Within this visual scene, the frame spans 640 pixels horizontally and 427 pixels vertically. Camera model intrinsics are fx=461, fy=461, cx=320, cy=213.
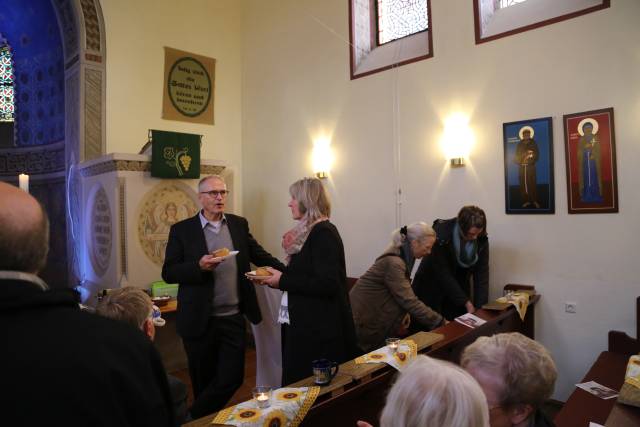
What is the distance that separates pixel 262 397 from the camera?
178 centimetres

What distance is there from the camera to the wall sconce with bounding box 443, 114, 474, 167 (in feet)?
16.0

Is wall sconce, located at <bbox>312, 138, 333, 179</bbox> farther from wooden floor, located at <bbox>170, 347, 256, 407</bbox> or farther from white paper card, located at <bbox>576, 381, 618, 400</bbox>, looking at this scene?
white paper card, located at <bbox>576, 381, 618, 400</bbox>

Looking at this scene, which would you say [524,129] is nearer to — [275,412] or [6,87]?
[275,412]

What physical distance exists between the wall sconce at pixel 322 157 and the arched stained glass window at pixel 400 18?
151 centimetres

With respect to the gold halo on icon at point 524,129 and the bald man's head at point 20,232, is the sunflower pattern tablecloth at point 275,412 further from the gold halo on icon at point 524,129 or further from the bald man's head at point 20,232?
the gold halo on icon at point 524,129

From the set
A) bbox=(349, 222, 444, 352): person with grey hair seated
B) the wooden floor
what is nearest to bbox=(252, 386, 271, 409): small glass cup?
bbox=(349, 222, 444, 352): person with grey hair seated

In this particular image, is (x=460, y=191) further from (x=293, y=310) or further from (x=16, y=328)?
(x=16, y=328)

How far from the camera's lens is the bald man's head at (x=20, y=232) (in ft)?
2.78

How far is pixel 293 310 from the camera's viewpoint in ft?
8.26

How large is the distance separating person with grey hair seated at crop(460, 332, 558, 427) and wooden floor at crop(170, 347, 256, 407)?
3.24m

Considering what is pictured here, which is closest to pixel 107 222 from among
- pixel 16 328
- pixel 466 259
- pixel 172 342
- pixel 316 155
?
pixel 172 342

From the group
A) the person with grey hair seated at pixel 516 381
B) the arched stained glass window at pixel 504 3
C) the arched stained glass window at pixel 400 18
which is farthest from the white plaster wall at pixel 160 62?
the person with grey hair seated at pixel 516 381

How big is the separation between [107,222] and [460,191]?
3.97 metres

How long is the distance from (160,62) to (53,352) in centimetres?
683
